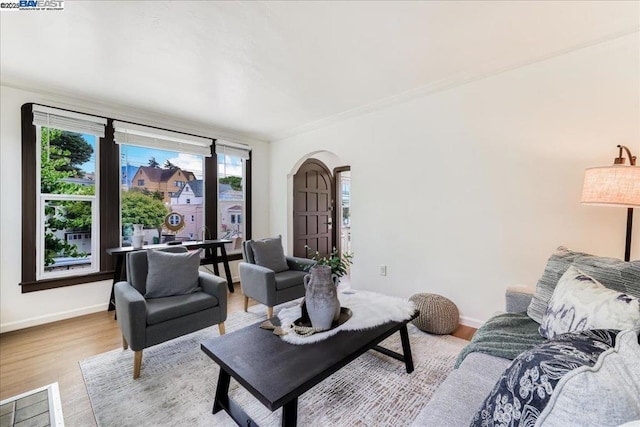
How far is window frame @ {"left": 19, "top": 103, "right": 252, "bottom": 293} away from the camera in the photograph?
283cm

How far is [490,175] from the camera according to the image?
2582 millimetres

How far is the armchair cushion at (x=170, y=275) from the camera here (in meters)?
2.36

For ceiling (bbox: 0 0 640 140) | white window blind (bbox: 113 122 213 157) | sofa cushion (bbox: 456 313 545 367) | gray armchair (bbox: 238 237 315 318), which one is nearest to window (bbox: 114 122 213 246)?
white window blind (bbox: 113 122 213 157)

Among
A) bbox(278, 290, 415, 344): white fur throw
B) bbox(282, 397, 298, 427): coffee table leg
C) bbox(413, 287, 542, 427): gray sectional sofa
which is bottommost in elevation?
bbox(282, 397, 298, 427): coffee table leg

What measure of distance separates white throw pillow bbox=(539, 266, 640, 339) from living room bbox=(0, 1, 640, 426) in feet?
3.79

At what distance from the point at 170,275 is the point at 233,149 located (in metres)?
2.56

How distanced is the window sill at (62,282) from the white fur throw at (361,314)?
2610 millimetres

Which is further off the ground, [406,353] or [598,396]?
[598,396]

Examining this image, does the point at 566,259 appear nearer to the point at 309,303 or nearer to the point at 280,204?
the point at 309,303

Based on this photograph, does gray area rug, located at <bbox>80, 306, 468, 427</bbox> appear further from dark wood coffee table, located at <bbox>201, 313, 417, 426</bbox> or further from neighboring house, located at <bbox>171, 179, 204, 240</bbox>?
neighboring house, located at <bbox>171, 179, 204, 240</bbox>

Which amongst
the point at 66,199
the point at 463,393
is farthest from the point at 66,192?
the point at 463,393

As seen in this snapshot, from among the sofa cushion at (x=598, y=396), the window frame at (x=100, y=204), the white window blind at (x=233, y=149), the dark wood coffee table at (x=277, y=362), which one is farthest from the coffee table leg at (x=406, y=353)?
the white window blind at (x=233, y=149)

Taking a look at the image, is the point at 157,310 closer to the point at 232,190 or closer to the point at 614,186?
the point at 232,190

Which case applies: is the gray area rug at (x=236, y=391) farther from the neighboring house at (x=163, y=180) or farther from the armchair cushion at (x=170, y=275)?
the neighboring house at (x=163, y=180)
